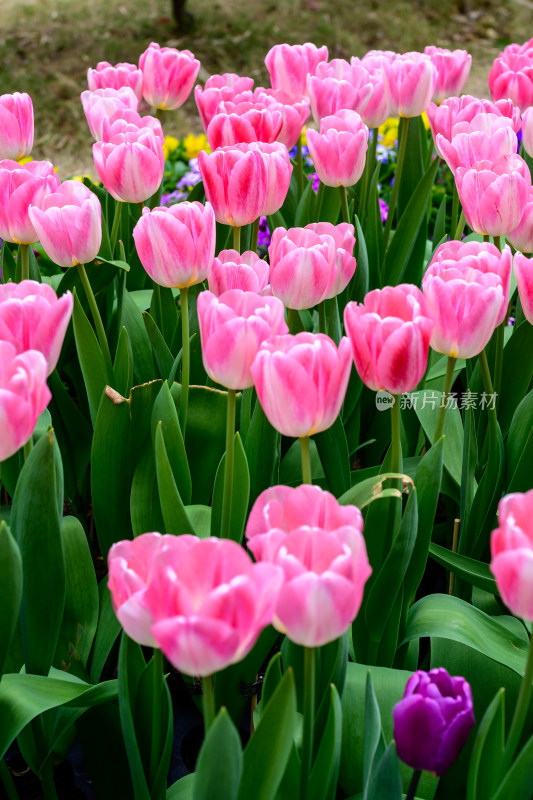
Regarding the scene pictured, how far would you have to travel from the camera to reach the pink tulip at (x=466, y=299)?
1052mm

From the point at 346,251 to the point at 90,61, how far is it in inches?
219

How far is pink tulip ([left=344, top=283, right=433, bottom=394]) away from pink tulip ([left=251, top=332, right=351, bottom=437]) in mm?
86

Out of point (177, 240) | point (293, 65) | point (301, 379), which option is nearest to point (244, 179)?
point (177, 240)

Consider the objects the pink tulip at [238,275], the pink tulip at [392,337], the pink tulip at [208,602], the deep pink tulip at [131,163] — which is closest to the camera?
the pink tulip at [208,602]

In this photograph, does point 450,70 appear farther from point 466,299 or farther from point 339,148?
point 466,299

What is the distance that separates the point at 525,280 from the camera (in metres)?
1.18

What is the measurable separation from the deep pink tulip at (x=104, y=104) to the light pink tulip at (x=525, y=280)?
2.86ft

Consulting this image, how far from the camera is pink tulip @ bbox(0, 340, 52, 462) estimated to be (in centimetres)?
85

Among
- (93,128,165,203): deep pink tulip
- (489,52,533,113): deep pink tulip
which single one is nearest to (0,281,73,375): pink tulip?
(93,128,165,203): deep pink tulip

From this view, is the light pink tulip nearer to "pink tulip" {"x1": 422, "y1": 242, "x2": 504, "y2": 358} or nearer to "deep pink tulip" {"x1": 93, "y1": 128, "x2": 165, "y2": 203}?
"pink tulip" {"x1": 422, "y1": 242, "x2": 504, "y2": 358}

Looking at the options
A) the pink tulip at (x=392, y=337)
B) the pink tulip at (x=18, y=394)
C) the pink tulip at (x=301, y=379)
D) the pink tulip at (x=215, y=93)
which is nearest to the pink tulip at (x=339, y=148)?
the pink tulip at (x=215, y=93)

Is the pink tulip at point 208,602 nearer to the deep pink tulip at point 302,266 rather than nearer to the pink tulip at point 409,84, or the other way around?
the deep pink tulip at point 302,266

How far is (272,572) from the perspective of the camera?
0.68 metres

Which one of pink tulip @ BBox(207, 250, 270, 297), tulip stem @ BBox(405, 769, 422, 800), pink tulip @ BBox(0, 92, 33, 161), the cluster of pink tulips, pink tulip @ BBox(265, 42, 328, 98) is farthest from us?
pink tulip @ BBox(265, 42, 328, 98)
